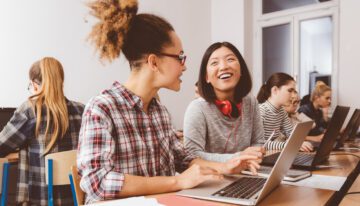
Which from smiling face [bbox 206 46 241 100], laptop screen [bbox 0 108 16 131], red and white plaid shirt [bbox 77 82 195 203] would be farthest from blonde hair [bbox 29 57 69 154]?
red and white plaid shirt [bbox 77 82 195 203]

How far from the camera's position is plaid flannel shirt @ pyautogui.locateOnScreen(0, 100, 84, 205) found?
2.18 meters

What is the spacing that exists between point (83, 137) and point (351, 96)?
404cm

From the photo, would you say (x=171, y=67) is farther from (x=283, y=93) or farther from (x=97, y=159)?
(x=283, y=93)

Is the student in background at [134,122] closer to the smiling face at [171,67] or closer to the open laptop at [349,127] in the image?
the smiling face at [171,67]

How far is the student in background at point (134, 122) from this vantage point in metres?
1.05

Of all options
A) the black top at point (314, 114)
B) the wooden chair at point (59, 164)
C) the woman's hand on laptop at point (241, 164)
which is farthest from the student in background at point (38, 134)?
the black top at point (314, 114)

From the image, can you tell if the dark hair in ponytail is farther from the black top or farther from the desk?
the desk

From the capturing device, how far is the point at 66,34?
3986 millimetres

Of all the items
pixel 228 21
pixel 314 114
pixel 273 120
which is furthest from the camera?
pixel 228 21

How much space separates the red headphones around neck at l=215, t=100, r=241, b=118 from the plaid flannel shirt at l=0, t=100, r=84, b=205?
0.95 m

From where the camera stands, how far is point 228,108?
73.6 inches

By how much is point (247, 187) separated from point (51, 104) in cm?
153

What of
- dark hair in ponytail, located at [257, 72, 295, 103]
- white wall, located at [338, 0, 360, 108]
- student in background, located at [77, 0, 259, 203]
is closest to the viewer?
student in background, located at [77, 0, 259, 203]

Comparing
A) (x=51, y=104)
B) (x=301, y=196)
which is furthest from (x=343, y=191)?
(x=51, y=104)
